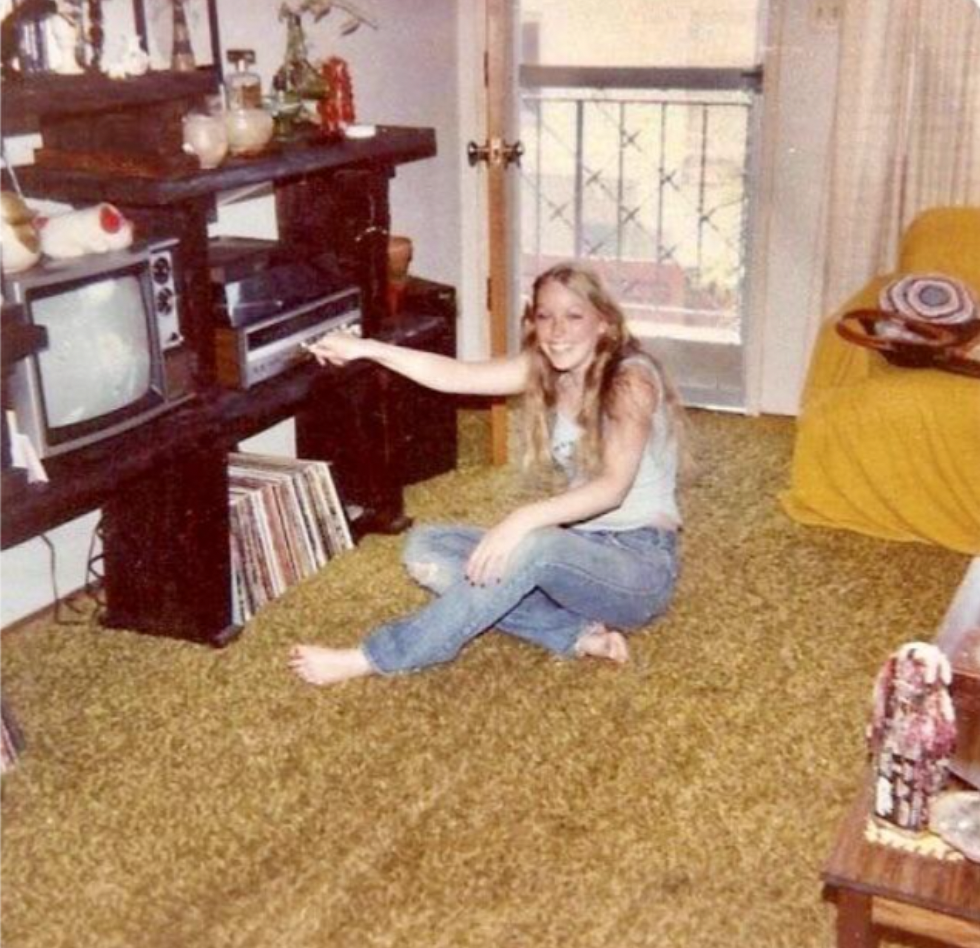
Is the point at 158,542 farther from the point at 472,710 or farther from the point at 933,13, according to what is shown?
the point at 933,13

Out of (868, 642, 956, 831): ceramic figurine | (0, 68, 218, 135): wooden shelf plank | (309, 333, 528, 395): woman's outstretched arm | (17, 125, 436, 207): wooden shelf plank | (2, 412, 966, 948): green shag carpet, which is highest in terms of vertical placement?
(0, 68, 218, 135): wooden shelf plank

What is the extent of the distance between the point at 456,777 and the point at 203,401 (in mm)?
984

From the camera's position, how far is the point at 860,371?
3707mm

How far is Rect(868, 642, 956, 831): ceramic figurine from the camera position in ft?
5.66

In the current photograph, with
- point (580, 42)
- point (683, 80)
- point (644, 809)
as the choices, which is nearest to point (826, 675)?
point (644, 809)

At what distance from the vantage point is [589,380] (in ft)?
8.99

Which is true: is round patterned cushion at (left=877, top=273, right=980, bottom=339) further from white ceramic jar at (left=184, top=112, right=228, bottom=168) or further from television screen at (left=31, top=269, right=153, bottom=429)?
television screen at (left=31, top=269, right=153, bottom=429)

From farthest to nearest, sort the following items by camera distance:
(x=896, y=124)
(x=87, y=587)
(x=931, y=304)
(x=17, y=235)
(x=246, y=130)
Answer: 1. (x=896, y=124)
2. (x=931, y=304)
3. (x=87, y=587)
4. (x=246, y=130)
5. (x=17, y=235)

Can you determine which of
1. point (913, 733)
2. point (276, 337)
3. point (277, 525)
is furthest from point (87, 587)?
point (913, 733)

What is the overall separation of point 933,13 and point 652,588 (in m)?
2.19

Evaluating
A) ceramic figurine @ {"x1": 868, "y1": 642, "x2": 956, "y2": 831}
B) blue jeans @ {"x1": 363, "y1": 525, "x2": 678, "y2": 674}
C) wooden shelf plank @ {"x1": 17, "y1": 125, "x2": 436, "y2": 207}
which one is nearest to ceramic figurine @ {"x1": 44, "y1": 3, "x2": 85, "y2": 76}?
wooden shelf plank @ {"x1": 17, "y1": 125, "x2": 436, "y2": 207}

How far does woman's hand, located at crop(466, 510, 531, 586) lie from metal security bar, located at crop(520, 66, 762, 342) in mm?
3217

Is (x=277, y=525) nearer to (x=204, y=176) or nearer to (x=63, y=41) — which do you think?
(x=204, y=176)

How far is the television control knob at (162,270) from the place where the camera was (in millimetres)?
2795
